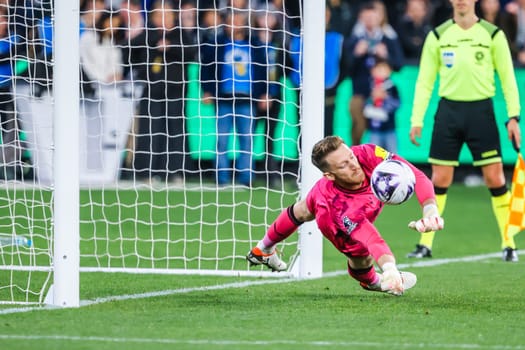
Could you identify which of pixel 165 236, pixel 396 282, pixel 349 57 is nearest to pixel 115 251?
pixel 165 236

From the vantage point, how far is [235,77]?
1333 centimetres

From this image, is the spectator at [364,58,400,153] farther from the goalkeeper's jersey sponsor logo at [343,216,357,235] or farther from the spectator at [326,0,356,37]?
the goalkeeper's jersey sponsor logo at [343,216,357,235]

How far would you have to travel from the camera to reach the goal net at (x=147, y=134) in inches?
368

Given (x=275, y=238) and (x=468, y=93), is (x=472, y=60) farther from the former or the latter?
(x=275, y=238)

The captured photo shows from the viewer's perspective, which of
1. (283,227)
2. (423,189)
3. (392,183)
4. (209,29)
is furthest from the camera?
(209,29)

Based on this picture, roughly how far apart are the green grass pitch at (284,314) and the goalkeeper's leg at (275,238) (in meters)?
0.24

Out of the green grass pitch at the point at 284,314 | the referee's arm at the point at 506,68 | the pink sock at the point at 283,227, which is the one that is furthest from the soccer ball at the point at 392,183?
the referee's arm at the point at 506,68

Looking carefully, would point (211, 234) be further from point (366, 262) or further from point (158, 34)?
point (366, 262)

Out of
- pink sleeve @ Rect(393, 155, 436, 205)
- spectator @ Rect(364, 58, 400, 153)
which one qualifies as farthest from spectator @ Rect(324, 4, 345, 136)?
pink sleeve @ Rect(393, 155, 436, 205)

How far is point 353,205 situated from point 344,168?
11.2 inches

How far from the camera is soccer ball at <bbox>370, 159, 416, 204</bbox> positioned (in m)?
7.09

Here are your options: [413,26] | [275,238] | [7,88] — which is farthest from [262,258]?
[413,26]

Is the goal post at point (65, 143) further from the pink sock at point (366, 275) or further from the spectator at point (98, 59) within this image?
the spectator at point (98, 59)

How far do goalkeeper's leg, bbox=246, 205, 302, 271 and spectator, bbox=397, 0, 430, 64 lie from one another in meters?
11.9
